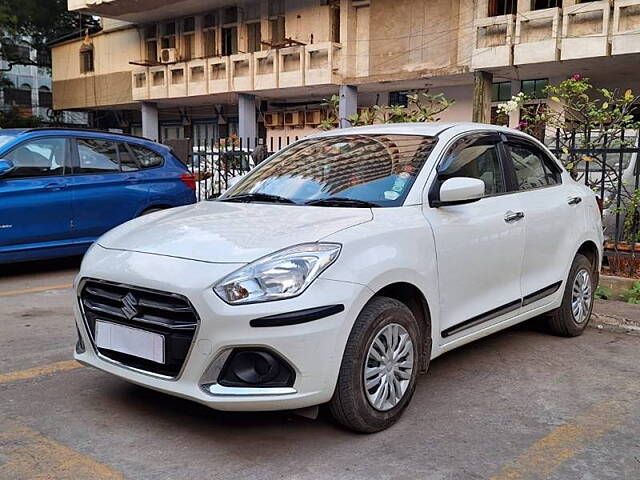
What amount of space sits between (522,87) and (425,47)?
3560 millimetres

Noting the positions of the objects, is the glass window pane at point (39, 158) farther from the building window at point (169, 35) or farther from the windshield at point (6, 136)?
the building window at point (169, 35)

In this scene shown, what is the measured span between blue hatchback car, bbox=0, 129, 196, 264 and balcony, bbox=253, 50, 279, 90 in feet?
55.2

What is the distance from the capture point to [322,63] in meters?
23.0

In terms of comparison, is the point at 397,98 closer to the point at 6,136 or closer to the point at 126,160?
the point at 126,160

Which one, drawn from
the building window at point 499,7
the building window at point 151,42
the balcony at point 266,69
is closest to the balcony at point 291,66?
the balcony at point 266,69

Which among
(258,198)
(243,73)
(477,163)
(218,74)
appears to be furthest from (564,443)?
(218,74)

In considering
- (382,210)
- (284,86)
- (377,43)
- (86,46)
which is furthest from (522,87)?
(86,46)

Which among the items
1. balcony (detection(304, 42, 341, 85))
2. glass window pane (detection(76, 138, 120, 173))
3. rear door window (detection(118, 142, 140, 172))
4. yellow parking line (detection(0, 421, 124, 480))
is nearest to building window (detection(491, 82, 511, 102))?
balcony (detection(304, 42, 341, 85))

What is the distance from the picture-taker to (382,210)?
11.5ft

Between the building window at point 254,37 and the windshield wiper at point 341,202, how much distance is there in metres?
24.2

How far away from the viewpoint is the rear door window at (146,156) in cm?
813

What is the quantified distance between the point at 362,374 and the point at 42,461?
153 centimetres

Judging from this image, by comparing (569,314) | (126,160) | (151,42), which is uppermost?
(151,42)

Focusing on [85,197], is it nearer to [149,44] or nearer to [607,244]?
[607,244]
